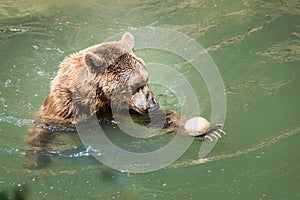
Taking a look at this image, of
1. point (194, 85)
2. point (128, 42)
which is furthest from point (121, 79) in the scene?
point (194, 85)

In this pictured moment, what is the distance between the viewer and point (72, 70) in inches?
242

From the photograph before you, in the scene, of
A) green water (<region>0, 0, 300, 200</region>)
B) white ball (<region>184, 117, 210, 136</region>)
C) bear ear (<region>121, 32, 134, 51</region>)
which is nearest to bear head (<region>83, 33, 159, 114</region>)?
bear ear (<region>121, 32, 134, 51</region>)

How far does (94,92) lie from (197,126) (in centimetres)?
134

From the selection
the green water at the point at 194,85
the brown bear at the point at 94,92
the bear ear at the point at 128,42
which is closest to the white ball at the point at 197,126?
the green water at the point at 194,85

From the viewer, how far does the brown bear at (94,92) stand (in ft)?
19.6

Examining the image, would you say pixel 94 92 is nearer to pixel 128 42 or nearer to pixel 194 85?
pixel 128 42

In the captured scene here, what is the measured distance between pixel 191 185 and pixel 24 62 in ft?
13.7

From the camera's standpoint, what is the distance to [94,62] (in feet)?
19.1

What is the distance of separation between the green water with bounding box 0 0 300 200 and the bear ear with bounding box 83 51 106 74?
1.03 m

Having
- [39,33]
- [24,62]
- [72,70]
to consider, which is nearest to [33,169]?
[72,70]

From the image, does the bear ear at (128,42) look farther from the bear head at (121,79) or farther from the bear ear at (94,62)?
Result: the bear ear at (94,62)

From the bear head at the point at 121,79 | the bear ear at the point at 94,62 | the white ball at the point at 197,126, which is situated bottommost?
the white ball at the point at 197,126

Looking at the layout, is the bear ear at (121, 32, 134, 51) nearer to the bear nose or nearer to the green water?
the bear nose

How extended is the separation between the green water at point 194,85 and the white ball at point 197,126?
150mm
